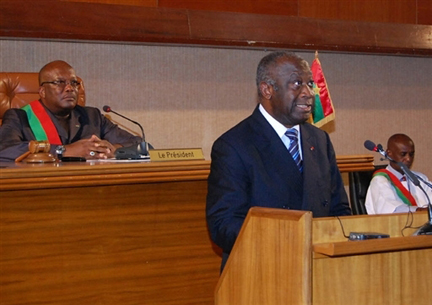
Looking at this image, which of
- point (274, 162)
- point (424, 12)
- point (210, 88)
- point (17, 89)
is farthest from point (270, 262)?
point (424, 12)

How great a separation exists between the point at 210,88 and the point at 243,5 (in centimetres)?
78

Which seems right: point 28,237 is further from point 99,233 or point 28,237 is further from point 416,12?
point 416,12

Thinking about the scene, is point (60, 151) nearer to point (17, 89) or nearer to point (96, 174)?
point (96, 174)

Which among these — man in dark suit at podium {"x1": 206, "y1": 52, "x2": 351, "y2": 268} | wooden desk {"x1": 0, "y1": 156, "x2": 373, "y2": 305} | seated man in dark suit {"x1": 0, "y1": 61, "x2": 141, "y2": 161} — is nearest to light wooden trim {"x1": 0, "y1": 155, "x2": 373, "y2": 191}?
wooden desk {"x1": 0, "y1": 156, "x2": 373, "y2": 305}

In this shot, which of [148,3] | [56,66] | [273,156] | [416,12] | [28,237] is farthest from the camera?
[416,12]

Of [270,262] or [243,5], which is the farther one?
[243,5]

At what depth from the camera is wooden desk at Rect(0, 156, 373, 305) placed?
2.47 meters

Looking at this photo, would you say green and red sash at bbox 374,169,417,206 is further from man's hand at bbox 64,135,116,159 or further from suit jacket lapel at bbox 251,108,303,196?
suit jacket lapel at bbox 251,108,303,196

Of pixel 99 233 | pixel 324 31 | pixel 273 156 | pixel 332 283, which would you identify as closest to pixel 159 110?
pixel 324 31

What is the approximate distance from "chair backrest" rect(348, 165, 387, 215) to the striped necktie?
2.40 meters

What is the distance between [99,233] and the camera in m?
2.62

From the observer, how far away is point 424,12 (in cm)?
607

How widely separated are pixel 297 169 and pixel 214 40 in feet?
10.1

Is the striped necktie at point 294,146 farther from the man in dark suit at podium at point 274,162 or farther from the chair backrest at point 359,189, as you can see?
the chair backrest at point 359,189
